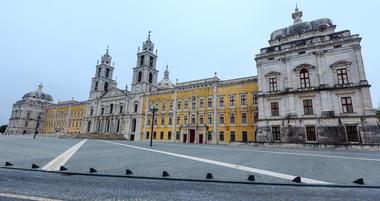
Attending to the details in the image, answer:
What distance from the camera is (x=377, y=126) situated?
73.2 ft

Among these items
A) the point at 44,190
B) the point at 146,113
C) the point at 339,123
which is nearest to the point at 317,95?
the point at 339,123

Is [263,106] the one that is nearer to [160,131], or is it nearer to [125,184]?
[160,131]

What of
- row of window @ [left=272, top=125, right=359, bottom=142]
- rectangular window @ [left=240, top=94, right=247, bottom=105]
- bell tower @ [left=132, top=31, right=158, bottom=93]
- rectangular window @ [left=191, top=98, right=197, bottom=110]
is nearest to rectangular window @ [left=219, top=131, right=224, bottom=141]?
rectangular window @ [left=240, top=94, right=247, bottom=105]

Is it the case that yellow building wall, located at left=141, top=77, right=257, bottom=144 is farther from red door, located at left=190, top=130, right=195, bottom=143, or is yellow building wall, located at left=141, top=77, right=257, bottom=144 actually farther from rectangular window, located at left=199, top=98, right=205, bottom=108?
red door, located at left=190, top=130, right=195, bottom=143

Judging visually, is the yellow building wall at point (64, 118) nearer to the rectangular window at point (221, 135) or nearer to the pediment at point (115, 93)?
the pediment at point (115, 93)

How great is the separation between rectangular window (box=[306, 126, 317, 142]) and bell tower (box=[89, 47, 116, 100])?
198 feet

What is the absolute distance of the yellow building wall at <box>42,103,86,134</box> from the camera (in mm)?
66294

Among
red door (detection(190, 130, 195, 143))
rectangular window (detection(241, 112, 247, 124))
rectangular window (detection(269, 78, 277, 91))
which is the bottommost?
red door (detection(190, 130, 195, 143))

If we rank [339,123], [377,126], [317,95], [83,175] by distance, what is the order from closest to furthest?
1. [83,175]
2. [377,126]
3. [339,123]
4. [317,95]

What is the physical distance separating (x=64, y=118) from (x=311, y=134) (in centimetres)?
7766

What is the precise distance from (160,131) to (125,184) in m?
39.2

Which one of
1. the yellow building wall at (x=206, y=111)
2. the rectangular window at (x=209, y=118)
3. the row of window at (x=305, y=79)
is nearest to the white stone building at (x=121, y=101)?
the yellow building wall at (x=206, y=111)

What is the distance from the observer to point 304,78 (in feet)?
91.4

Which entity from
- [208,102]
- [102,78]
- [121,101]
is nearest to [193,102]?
[208,102]
